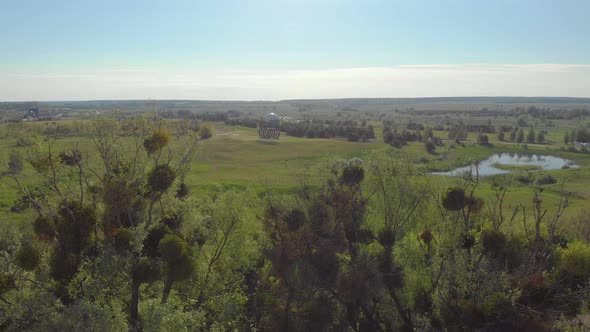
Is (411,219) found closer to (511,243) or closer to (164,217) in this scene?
(511,243)

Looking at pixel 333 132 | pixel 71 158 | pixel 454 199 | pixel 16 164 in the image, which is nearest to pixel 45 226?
pixel 71 158

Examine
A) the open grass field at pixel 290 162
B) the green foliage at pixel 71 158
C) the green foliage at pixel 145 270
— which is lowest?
the open grass field at pixel 290 162

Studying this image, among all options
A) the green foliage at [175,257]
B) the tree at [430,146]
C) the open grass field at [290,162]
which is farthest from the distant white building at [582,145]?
the green foliage at [175,257]

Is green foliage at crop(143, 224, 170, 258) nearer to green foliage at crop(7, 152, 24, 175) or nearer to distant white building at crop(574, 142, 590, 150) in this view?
green foliage at crop(7, 152, 24, 175)

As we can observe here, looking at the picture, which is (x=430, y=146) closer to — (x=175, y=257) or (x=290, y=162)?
(x=290, y=162)

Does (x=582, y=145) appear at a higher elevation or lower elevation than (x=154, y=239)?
lower

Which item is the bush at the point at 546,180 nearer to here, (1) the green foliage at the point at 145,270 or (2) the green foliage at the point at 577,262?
(2) the green foliage at the point at 577,262
